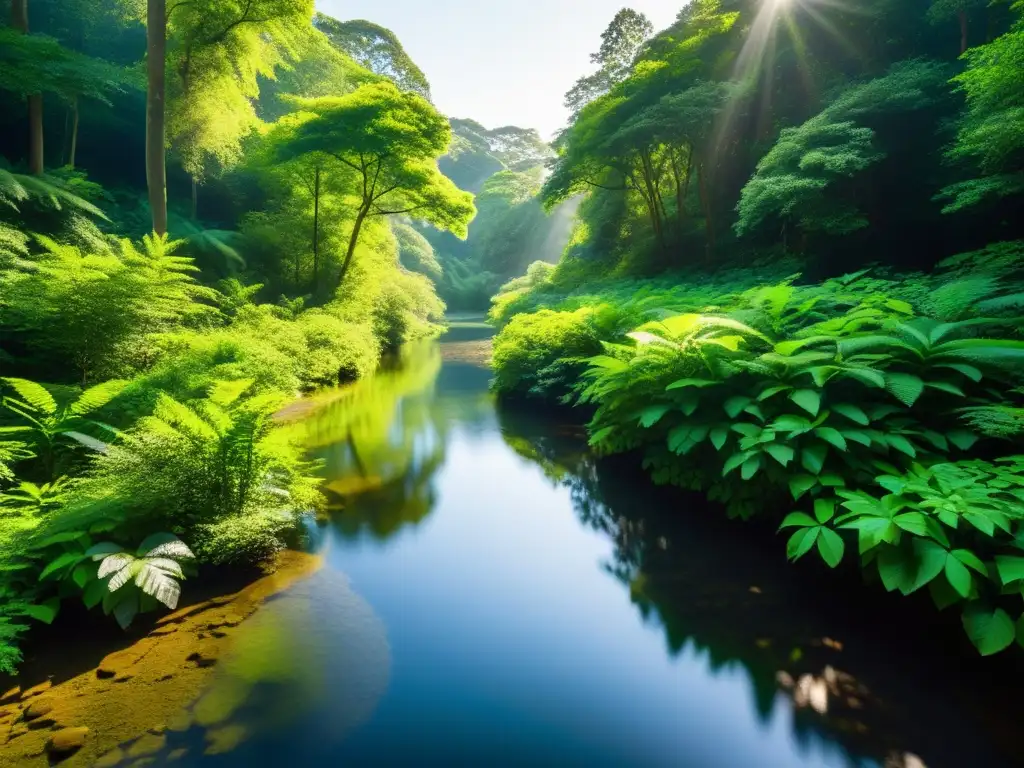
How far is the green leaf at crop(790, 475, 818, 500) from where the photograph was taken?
372cm

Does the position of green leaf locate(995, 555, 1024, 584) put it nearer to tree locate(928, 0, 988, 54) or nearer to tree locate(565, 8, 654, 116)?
tree locate(928, 0, 988, 54)

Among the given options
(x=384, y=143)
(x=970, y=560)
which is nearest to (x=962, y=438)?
(x=970, y=560)

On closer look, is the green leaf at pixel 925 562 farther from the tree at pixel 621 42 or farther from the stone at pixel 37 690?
the tree at pixel 621 42

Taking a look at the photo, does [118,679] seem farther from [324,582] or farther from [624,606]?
[624,606]

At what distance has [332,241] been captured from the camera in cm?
1712

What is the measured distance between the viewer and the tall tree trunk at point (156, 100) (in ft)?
28.3

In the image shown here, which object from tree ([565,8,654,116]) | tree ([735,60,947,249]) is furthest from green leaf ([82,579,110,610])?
tree ([565,8,654,116])

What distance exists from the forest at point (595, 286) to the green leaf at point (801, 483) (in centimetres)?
3

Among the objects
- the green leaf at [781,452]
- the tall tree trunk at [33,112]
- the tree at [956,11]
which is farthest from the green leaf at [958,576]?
the tall tree trunk at [33,112]

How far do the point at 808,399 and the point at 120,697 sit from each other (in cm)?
506

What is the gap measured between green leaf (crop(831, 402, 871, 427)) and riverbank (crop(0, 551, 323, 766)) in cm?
462

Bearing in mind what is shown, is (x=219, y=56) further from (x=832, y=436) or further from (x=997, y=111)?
(x=997, y=111)

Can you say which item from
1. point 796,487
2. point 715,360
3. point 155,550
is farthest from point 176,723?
point 715,360

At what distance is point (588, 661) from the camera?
3.34m
